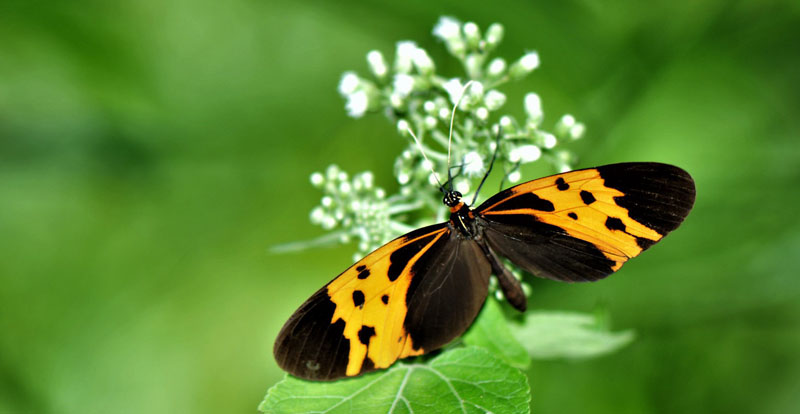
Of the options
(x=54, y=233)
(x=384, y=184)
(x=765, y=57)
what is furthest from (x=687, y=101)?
(x=54, y=233)

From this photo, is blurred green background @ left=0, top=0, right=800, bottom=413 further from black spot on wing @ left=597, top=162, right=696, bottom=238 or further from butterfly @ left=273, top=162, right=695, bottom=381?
black spot on wing @ left=597, top=162, right=696, bottom=238

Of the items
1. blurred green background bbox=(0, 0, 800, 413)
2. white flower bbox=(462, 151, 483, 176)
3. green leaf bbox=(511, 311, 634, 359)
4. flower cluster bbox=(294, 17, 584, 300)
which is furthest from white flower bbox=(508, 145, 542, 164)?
blurred green background bbox=(0, 0, 800, 413)

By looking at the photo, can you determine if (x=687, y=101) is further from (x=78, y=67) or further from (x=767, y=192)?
(x=78, y=67)

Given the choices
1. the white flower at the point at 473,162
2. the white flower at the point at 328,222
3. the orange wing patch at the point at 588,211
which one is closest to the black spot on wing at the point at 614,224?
the orange wing patch at the point at 588,211

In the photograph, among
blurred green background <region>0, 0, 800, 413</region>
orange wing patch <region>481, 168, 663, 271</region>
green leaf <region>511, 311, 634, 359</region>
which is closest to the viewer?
orange wing patch <region>481, 168, 663, 271</region>

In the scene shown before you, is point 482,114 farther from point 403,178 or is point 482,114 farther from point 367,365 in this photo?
point 367,365
